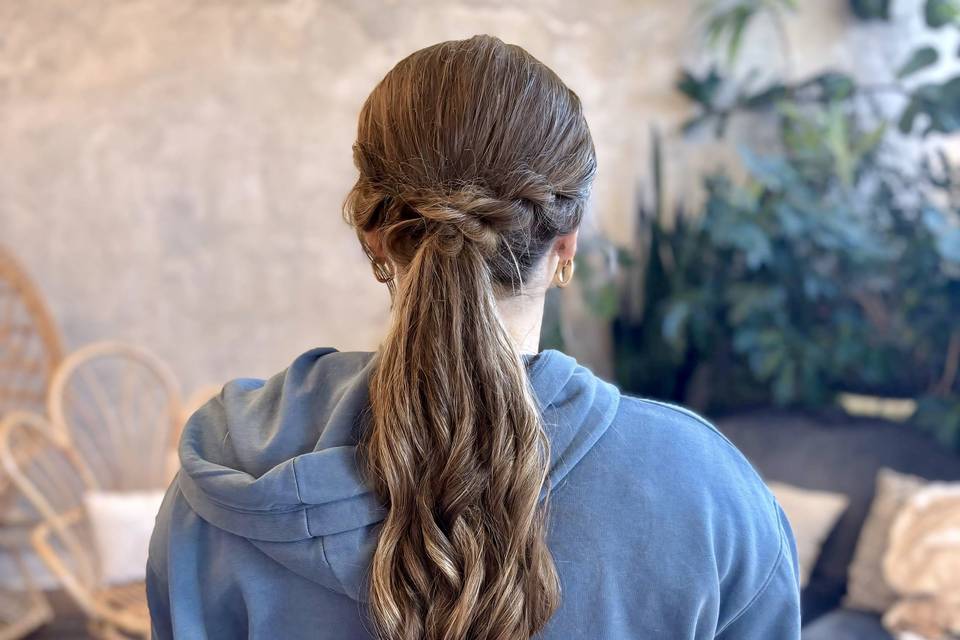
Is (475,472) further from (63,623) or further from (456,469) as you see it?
(63,623)

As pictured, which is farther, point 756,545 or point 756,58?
point 756,58

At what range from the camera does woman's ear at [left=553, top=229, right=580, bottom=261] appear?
0.79 m

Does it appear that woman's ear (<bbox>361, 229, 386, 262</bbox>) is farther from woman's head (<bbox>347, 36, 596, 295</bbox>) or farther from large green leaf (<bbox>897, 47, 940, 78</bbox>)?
large green leaf (<bbox>897, 47, 940, 78</bbox>)

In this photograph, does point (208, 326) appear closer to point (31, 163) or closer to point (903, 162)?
point (31, 163)

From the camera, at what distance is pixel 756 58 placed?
2951 millimetres

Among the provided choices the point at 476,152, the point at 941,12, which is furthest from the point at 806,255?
the point at 476,152

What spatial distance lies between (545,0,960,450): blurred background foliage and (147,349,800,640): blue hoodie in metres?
1.57

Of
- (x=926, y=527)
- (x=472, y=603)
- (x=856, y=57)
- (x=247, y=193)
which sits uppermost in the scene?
(x=856, y=57)

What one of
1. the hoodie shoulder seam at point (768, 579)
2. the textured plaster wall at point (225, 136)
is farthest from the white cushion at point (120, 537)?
the hoodie shoulder seam at point (768, 579)

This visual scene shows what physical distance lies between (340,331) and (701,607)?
251 cm

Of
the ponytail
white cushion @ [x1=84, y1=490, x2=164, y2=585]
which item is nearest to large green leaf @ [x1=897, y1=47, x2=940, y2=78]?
the ponytail

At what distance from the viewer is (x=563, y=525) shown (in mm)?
726

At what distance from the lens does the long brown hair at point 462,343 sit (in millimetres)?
689

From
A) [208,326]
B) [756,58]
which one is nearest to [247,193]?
[208,326]
